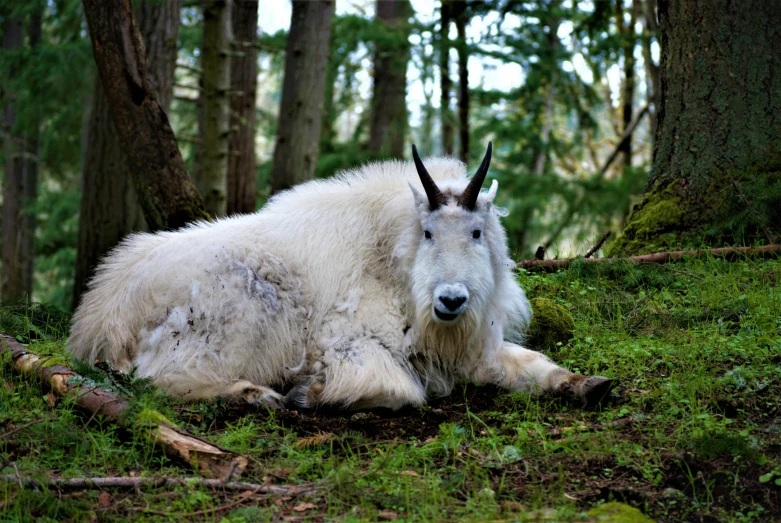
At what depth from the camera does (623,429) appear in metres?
4.30

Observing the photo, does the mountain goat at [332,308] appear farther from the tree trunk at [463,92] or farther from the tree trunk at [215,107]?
the tree trunk at [463,92]

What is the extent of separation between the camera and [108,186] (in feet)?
28.6

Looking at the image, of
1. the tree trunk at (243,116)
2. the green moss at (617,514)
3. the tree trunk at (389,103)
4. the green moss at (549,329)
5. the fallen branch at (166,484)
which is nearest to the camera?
the green moss at (617,514)

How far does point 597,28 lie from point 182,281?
10391 mm

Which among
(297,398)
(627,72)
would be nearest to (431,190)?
(297,398)

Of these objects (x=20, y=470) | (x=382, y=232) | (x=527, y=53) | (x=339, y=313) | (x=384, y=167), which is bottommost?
(x=20, y=470)

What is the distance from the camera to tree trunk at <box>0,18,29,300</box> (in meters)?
17.6

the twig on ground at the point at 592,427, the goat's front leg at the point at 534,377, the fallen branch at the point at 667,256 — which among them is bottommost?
the twig on ground at the point at 592,427

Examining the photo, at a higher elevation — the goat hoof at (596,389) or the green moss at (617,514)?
the goat hoof at (596,389)

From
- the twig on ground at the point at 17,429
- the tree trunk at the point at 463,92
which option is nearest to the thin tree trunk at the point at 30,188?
the tree trunk at the point at 463,92

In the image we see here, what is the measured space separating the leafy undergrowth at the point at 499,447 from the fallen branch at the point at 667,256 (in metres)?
0.99

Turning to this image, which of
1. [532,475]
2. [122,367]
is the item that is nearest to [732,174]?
[532,475]

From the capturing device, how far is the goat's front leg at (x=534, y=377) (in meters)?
4.66

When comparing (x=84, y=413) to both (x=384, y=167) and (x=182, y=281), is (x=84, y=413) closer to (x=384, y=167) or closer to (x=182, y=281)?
(x=182, y=281)
